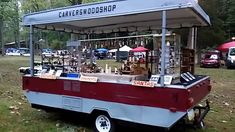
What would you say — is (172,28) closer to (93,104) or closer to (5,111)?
(93,104)

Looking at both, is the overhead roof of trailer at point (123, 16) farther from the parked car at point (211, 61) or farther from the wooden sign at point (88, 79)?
the parked car at point (211, 61)

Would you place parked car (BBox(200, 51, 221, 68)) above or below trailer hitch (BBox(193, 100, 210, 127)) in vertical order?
above

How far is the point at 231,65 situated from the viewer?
2836 centimetres

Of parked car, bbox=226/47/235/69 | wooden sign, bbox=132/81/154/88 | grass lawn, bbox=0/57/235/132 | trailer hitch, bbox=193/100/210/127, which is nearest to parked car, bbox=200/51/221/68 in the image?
parked car, bbox=226/47/235/69

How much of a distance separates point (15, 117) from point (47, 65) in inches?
55.8

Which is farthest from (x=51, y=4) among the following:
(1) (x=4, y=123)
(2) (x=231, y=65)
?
(1) (x=4, y=123)

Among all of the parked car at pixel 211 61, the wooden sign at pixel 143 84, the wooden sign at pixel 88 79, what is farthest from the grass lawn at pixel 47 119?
the parked car at pixel 211 61

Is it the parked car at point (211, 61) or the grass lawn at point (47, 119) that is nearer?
the grass lawn at point (47, 119)

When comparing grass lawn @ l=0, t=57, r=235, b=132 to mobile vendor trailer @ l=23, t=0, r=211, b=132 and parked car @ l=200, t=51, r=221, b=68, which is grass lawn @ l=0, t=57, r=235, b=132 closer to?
mobile vendor trailer @ l=23, t=0, r=211, b=132

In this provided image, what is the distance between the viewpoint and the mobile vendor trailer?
5289mm

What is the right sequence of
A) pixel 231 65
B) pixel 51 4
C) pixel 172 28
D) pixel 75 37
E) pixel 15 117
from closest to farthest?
pixel 15 117, pixel 172 28, pixel 75 37, pixel 231 65, pixel 51 4

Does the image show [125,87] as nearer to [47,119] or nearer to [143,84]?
[143,84]

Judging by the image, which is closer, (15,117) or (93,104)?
(93,104)

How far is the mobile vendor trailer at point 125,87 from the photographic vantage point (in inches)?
208
